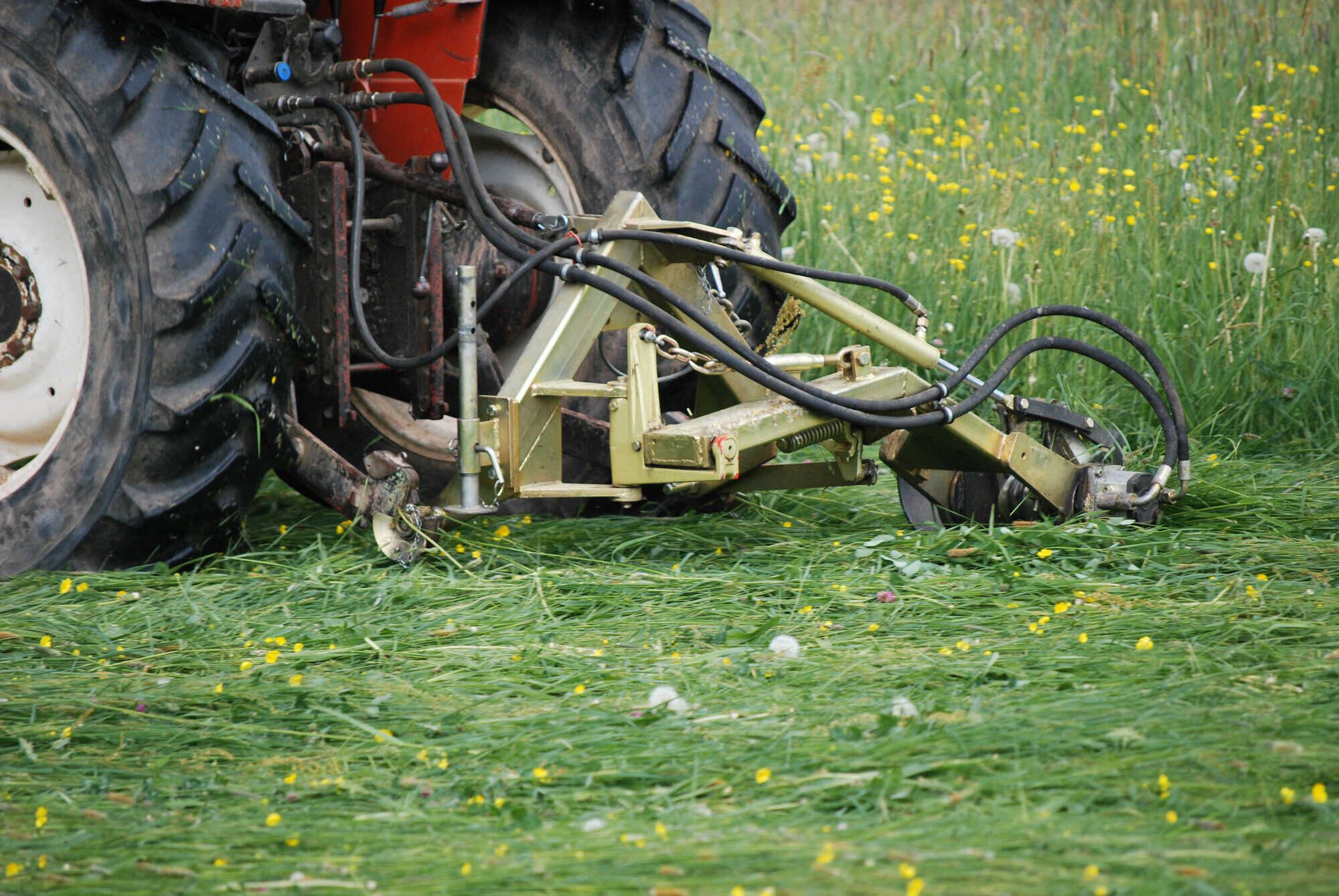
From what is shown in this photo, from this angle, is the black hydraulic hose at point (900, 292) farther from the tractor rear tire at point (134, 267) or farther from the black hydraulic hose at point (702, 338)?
the tractor rear tire at point (134, 267)

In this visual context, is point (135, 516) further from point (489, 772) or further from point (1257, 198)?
point (1257, 198)

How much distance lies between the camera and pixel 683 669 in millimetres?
2160

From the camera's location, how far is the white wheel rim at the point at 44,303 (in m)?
2.51

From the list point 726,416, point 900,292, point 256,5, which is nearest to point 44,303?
point 256,5

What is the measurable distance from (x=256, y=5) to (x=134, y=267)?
0.51 metres

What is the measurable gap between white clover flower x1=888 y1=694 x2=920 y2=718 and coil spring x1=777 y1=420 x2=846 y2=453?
823 mm

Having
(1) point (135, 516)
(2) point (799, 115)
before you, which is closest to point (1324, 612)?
(1) point (135, 516)

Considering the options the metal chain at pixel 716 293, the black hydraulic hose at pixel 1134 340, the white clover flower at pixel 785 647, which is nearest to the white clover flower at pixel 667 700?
the white clover flower at pixel 785 647

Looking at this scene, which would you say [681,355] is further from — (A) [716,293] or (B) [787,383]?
(A) [716,293]

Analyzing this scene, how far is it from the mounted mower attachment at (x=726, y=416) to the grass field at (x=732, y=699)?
131mm

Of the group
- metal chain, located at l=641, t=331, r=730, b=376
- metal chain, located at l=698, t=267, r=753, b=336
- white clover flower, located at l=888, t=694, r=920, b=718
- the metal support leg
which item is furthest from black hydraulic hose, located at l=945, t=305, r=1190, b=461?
white clover flower, located at l=888, t=694, r=920, b=718

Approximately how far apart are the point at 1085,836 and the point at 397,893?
751 mm

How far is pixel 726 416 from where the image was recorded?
2.64 m

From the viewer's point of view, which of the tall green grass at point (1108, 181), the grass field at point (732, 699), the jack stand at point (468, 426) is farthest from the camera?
the tall green grass at point (1108, 181)
